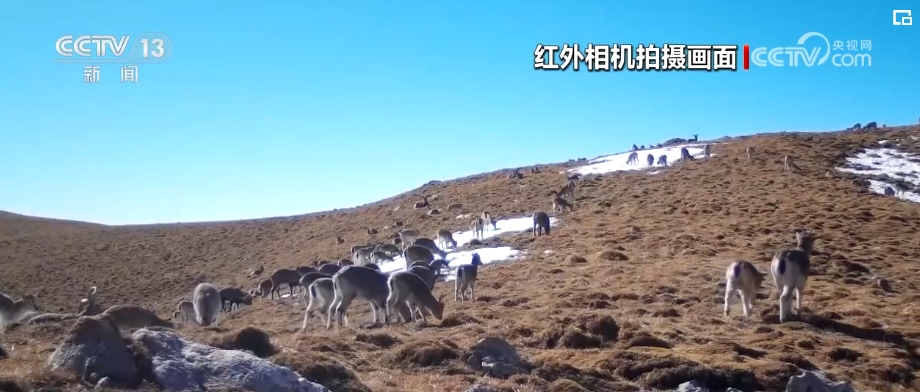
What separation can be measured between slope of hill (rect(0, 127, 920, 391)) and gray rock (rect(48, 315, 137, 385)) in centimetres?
42

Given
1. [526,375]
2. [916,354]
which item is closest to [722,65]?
[916,354]

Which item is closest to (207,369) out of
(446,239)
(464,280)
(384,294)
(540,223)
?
(384,294)

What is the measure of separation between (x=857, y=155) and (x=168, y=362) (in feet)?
209

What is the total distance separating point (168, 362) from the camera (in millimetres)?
9148

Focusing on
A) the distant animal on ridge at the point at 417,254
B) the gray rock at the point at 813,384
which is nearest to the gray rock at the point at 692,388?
the gray rock at the point at 813,384

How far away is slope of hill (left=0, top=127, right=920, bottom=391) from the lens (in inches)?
496

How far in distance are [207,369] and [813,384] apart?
968 cm

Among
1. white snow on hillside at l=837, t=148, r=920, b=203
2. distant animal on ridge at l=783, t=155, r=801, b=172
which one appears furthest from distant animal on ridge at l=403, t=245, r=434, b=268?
white snow on hillside at l=837, t=148, r=920, b=203

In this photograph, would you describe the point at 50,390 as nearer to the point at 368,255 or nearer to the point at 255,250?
the point at 368,255

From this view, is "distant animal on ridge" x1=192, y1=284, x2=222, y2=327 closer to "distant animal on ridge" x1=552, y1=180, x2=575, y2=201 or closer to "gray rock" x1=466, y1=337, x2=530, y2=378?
"gray rock" x1=466, y1=337, x2=530, y2=378

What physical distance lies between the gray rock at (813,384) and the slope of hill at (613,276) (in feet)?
2.34

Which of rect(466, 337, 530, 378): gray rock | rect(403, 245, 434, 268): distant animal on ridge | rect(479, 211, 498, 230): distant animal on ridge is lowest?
rect(466, 337, 530, 378): gray rock

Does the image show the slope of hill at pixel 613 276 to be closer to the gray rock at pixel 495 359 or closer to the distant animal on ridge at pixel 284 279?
the gray rock at pixel 495 359

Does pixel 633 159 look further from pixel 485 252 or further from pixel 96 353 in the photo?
pixel 96 353
